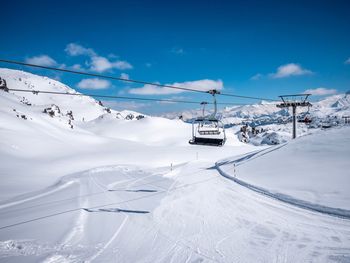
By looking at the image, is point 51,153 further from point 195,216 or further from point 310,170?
point 310,170

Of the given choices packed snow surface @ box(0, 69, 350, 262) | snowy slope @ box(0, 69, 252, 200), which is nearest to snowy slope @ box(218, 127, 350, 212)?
packed snow surface @ box(0, 69, 350, 262)

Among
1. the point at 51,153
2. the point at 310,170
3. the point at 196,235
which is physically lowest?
the point at 51,153

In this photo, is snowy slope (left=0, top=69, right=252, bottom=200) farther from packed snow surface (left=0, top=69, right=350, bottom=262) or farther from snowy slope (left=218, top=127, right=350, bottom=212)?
snowy slope (left=218, top=127, right=350, bottom=212)

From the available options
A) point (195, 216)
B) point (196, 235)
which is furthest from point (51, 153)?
point (196, 235)

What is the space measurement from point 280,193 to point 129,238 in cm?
879

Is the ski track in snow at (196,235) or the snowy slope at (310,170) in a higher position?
the snowy slope at (310,170)

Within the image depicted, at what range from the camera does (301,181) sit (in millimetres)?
14609

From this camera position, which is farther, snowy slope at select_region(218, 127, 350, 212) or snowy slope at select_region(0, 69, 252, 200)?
snowy slope at select_region(0, 69, 252, 200)

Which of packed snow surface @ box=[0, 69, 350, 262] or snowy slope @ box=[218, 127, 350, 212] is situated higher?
snowy slope @ box=[218, 127, 350, 212]

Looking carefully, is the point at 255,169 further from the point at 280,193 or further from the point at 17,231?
the point at 17,231

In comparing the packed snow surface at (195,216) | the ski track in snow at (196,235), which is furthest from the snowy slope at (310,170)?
the ski track in snow at (196,235)

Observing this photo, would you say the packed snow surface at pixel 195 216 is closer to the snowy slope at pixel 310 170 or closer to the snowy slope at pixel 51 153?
the snowy slope at pixel 310 170

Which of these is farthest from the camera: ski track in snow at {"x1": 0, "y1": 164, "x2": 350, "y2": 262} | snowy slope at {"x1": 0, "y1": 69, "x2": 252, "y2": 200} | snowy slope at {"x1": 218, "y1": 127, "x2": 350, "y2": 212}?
snowy slope at {"x1": 0, "y1": 69, "x2": 252, "y2": 200}

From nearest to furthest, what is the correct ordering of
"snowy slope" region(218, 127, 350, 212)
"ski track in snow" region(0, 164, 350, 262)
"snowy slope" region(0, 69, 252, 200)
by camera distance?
"ski track in snow" region(0, 164, 350, 262)
"snowy slope" region(218, 127, 350, 212)
"snowy slope" region(0, 69, 252, 200)
